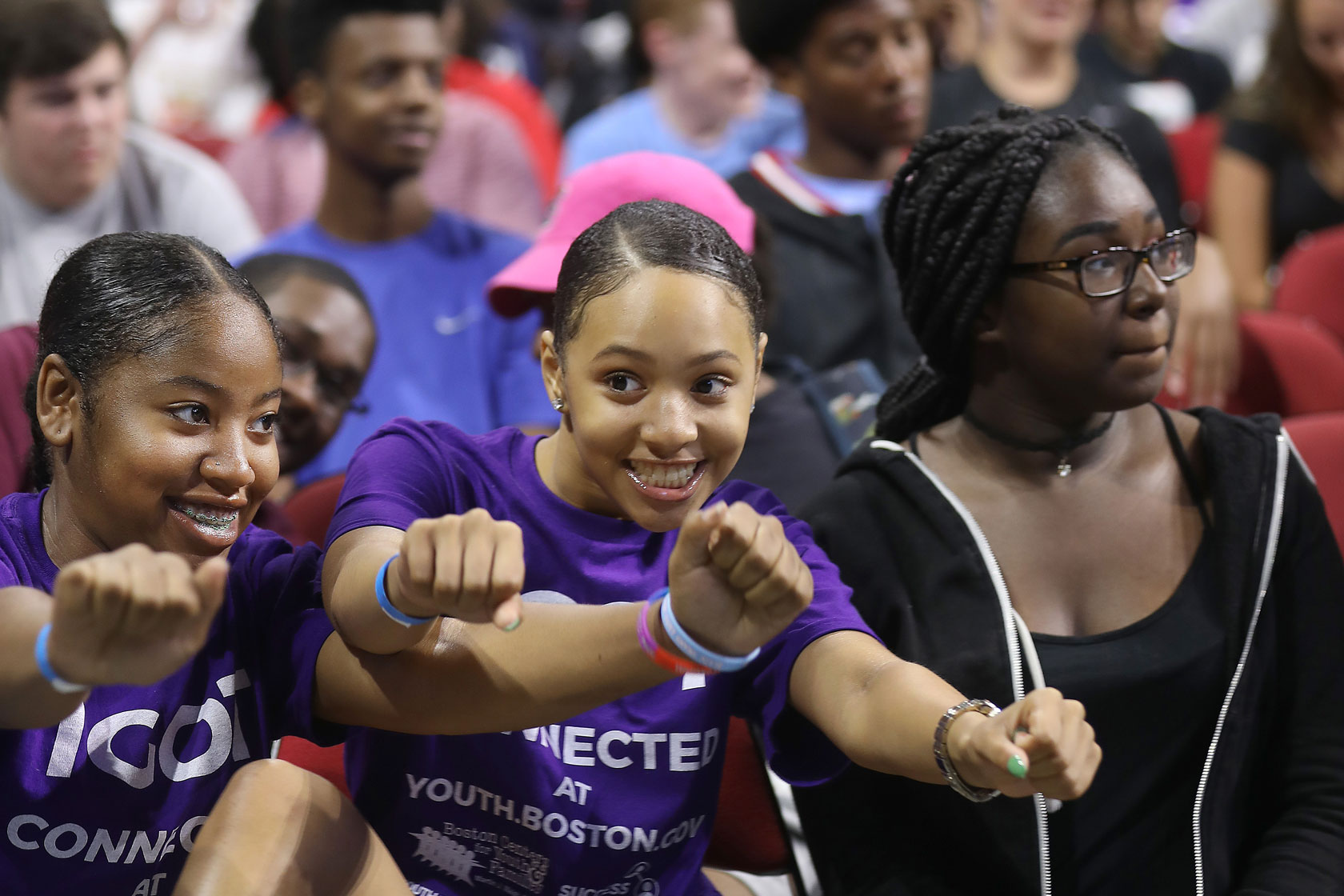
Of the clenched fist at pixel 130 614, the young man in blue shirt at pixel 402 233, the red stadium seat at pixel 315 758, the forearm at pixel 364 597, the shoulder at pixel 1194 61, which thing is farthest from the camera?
the shoulder at pixel 1194 61

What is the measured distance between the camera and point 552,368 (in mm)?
1495

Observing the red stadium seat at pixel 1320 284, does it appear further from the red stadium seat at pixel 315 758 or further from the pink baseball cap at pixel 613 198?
the red stadium seat at pixel 315 758

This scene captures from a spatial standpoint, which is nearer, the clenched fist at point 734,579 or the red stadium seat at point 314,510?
the clenched fist at point 734,579

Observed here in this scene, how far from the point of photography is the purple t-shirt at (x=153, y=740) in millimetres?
1335

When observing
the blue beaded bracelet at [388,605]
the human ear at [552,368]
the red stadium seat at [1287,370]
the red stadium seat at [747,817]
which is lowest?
the red stadium seat at [747,817]

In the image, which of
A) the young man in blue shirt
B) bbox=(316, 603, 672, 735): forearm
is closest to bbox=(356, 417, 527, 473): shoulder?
bbox=(316, 603, 672, 735): forearm

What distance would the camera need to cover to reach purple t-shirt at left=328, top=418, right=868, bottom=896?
4.81 feet

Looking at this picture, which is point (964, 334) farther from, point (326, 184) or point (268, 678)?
point (326, 184)

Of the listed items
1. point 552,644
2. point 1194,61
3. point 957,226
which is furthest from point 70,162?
point 1194,61

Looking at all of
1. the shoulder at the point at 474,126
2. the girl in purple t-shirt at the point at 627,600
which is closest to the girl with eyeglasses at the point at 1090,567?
the girl in purple t-shirt at the point at 627,600

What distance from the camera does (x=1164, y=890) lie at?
1.61 meters

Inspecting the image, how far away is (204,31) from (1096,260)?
4.57 meters

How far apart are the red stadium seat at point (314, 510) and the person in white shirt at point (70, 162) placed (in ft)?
3.04

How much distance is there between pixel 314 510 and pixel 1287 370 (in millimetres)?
1681
